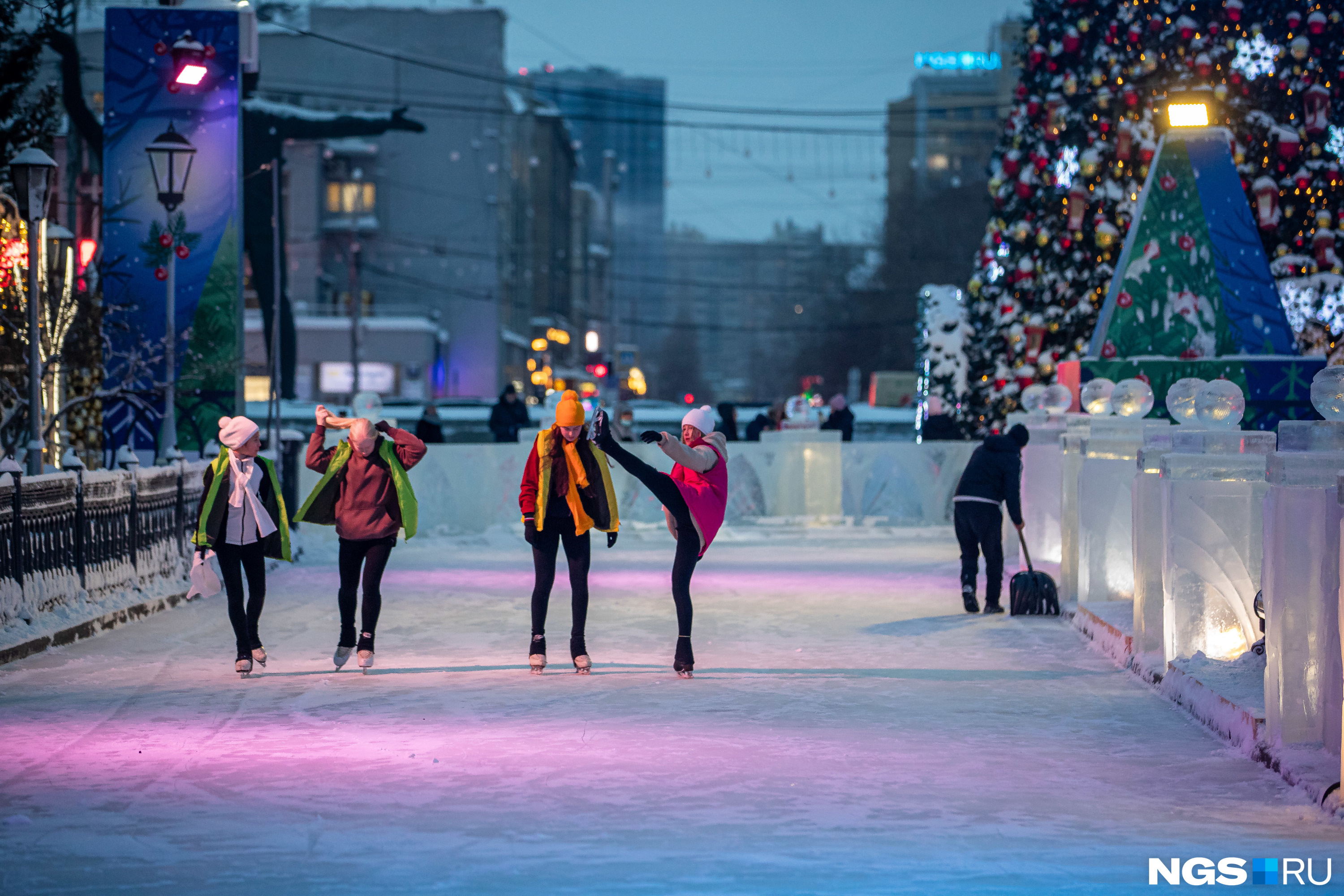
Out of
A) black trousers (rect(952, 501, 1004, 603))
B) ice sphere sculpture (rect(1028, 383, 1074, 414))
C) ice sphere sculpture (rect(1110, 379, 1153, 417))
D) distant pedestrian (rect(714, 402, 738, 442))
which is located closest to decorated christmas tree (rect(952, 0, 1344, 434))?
distant pedestrian (rect(714, 402, 738, 442))

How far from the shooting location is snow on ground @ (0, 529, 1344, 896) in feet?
18.1

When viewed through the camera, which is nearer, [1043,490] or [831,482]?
[1043,490]

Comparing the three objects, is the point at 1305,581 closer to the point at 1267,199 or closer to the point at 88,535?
the point at 88,535

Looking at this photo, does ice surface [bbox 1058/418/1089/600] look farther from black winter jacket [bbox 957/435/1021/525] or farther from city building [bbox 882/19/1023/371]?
city building [bbox 882/19/1023/371]

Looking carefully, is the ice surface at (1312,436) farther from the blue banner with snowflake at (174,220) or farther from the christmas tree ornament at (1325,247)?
the christmas tree ornament at (1325,247)

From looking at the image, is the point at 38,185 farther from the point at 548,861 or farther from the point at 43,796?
the point at 548,861

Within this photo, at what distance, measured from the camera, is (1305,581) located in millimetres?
7000

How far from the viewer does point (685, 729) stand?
8.30 meters

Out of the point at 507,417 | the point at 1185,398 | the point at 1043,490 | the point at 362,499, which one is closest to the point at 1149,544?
the point at 1185,398

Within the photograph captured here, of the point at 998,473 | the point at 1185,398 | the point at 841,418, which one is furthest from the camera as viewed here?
the point at 841,418

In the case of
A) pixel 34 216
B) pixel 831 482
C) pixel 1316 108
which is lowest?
pixel 831 482

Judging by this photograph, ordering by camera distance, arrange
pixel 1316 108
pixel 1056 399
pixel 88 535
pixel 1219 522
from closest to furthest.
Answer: pixel 1219 522 → pixel 88 535 → pixel 1056 399 → pixel 1316 108

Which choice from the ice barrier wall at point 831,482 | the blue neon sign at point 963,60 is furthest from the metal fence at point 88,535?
the blue neon sign at point 963,60

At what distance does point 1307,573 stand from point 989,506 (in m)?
7.24
